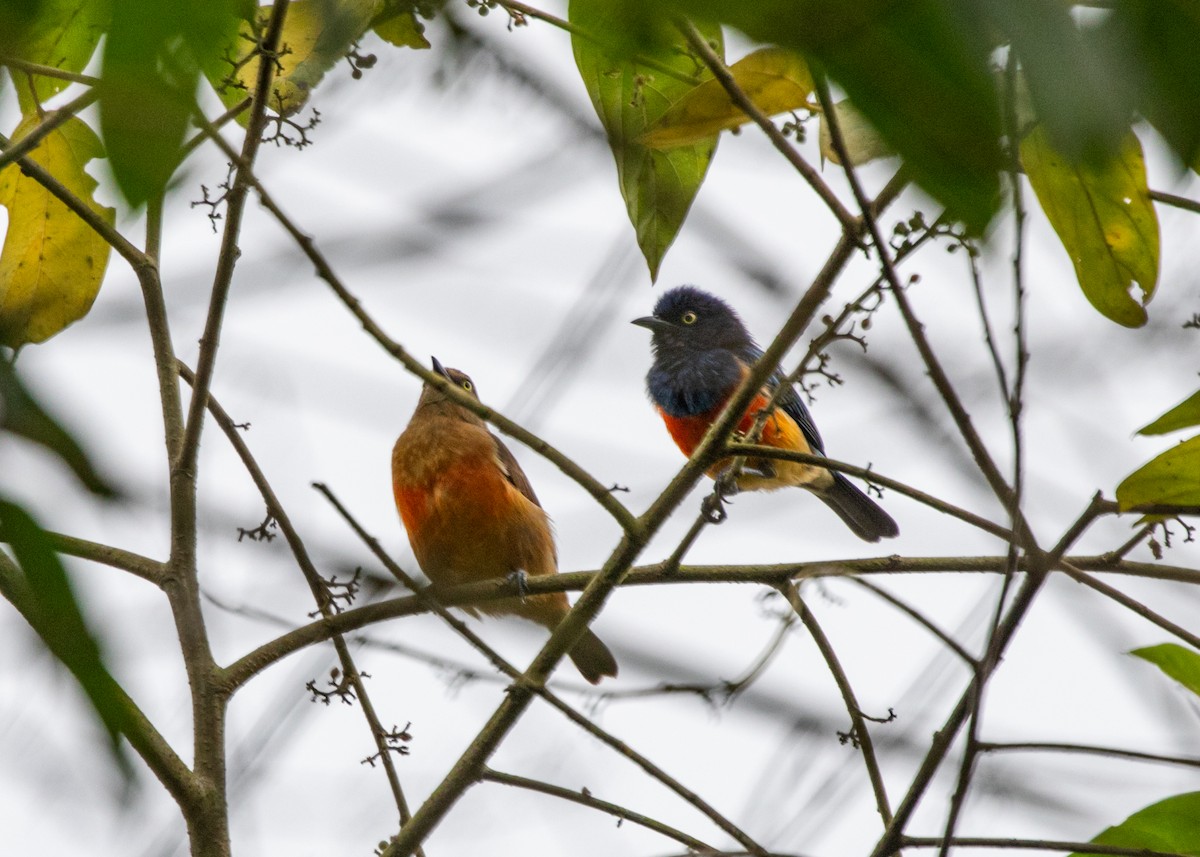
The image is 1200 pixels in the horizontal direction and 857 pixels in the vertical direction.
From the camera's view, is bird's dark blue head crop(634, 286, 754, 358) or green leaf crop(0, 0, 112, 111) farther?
bird's dark blue head crop(634, 286, 754, 358)

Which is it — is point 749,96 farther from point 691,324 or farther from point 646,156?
point 691,324

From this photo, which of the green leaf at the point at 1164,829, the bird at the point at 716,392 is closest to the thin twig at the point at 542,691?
the green leaf at the point at 1164,829

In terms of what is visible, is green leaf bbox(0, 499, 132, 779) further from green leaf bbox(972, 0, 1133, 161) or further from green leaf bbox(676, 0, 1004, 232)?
green leaf bbox(972, 0, 1133, 161)

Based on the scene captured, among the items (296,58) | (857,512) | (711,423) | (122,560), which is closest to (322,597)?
(122,560)

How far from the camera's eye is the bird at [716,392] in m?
6.66

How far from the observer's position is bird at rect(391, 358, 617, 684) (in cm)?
551

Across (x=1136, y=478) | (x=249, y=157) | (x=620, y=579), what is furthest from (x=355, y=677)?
(x=1136, y=478)

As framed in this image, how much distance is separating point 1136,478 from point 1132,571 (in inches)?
14.4

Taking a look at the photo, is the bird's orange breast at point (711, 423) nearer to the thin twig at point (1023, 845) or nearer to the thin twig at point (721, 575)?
the thin twig at point (721, 575)

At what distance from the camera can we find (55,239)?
123 inches

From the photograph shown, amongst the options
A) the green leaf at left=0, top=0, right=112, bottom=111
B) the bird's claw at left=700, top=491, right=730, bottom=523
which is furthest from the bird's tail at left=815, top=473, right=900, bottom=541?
the green leaf at left=0, top=0, right=112, bottom=111

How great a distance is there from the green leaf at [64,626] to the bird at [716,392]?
17.7 ft

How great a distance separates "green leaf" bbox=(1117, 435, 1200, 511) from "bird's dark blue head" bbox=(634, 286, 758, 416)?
399 centimetres

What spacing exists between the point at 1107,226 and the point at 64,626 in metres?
1.92
